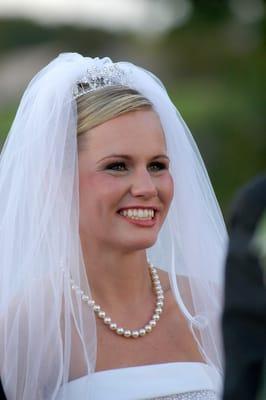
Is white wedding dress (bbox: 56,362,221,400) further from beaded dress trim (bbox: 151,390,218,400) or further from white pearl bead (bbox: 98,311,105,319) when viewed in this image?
white pearl bead (bbox: 98,311,105,319)

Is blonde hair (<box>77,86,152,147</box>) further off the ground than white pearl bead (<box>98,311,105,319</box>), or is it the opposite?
blonde hair (<box>77,86,152,147</box>)

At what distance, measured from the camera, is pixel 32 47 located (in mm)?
29844

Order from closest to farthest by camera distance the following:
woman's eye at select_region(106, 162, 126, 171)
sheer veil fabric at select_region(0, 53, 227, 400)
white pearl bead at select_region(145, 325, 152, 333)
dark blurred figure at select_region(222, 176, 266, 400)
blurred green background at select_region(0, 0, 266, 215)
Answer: dark blurred figure at select_region(222, 176, 266, 400)
sheer veil fabric at select_region(0, 53, 227, 400)
woman's eye at select_region(106, 162, 126, 171)
white pearl bead at select_region(145, 325, 152, 333)
blurred green background at select_region(0, 0, 266, 215)

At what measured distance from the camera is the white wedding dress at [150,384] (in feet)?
13.5

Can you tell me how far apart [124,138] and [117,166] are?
0.35ft

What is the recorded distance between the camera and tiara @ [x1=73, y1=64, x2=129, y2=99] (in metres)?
4.41

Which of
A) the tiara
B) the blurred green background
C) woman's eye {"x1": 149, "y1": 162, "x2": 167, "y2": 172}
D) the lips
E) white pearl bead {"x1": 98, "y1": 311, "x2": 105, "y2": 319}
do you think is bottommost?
white pearl bead {"x1": 98, "y1": 311, "x2": 105, "y2": 319}

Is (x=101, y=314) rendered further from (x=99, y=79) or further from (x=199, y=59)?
(x=199, y=59)

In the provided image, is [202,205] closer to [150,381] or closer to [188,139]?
[188,139]

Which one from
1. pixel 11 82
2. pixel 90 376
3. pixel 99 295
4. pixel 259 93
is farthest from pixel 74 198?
pixel 11 82

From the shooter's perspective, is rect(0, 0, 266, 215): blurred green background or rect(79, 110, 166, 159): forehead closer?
rect(79, 110, 166, 159): forehead

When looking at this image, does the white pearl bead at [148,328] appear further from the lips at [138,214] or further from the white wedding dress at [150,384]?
the lips at [138,214]

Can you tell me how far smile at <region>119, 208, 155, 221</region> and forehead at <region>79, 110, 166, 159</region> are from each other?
209 mm

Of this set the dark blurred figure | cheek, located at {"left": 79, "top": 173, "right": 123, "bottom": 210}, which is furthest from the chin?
the dark blurred figure
